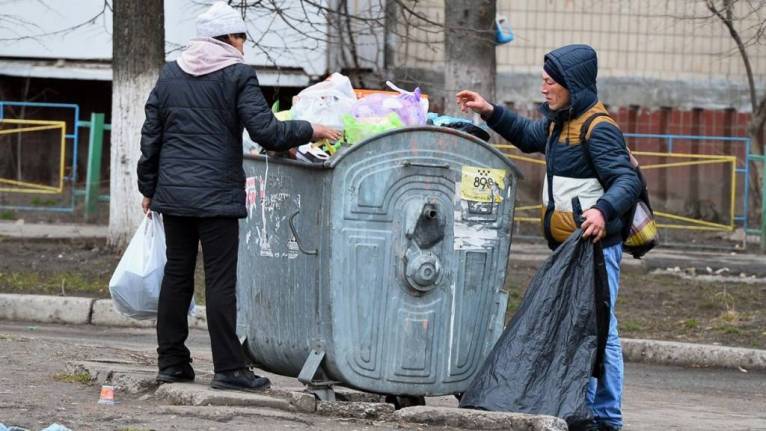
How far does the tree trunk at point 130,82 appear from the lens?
10.7 metres

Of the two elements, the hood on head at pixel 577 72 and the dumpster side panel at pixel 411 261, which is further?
the hood on head at pixel 577 72

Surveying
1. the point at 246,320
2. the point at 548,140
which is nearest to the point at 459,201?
the point at 548,140

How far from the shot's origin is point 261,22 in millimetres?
15953

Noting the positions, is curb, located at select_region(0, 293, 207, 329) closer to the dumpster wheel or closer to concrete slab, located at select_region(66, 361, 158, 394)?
concrete slab, located at select_region(66, 361, 158, 394)

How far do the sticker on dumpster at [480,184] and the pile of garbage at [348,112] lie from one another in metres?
0.31

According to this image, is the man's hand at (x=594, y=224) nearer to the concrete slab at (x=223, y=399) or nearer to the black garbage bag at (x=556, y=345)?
the black garbage bag at (x=556, y=345)

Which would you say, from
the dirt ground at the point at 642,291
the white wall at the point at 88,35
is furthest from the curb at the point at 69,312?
the white wall at the point at 88,35

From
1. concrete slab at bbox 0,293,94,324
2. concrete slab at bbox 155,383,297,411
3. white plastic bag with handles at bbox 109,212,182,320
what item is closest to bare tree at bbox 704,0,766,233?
concrete slab at bbox 0,293,94,324

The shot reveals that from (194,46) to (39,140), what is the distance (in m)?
11.3

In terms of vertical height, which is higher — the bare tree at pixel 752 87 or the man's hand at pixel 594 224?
the bare tree at pixel 752 87

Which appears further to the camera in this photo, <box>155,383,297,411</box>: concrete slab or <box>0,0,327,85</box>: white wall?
<box>0,0,327,85</box>: white wall

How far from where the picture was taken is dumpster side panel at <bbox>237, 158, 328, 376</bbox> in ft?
17.7

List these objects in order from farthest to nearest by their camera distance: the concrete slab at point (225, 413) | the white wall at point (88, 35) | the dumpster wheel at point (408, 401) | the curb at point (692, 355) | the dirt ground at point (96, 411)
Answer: the white wall at point (88, 35) < the curb at point (692, 355) < the dumpster wheel at point (408, 401) < the concrete slab at point (225, 413) < the dirt ground at point (96, 411)

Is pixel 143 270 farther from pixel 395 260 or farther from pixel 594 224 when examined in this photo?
pixel 594 224
